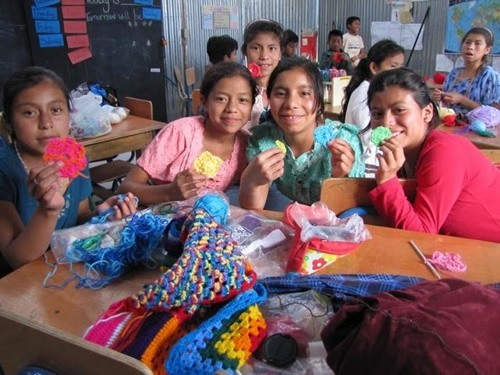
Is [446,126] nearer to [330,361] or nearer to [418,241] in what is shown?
[418,241]

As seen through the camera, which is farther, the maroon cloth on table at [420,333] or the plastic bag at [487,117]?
the plastic bag at [487,117]

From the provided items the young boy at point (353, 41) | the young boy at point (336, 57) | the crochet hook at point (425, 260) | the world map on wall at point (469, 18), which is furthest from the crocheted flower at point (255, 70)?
the young boy at point (353, 41)

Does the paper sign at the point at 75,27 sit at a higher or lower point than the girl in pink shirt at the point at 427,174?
higher

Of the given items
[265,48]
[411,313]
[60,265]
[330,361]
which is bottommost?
[60,265]

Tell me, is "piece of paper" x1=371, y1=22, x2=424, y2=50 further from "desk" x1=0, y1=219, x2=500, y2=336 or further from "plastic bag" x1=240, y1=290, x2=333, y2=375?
"plastic bag" x1=240, y1=290, x2=333, y2=375

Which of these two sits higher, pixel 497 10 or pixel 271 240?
pixel 497 10

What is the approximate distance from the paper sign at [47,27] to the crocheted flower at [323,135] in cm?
440

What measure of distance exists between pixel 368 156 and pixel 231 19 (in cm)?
571

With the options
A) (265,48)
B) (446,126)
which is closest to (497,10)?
(446,126)

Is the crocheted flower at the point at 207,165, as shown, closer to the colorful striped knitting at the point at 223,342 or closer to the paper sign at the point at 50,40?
the colorful striped knitting at the point at 223,342

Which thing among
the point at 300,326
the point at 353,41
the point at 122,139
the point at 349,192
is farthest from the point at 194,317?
the point at 353,41

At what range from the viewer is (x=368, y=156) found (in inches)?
98.4

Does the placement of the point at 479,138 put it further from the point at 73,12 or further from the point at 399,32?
the point at 399,32

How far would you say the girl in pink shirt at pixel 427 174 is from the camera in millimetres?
1662
